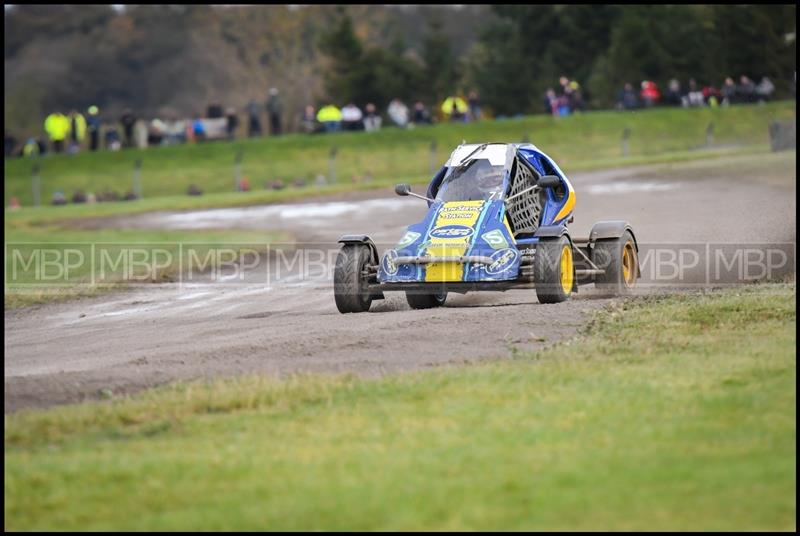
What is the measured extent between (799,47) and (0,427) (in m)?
54.7

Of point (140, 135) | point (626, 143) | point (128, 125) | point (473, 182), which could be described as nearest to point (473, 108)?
point (626, 143)

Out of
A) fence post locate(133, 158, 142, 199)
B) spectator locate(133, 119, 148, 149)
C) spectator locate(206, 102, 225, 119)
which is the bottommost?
fence post locate(133, 158, 142, 199)

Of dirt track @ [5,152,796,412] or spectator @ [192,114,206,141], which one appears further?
spectator @ [192,114,206,141]

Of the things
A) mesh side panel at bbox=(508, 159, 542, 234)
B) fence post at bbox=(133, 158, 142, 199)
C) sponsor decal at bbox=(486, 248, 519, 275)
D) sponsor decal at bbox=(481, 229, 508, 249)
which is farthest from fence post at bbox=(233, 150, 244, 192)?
sponsor decal at bbox=(486, 248, 519, 275)

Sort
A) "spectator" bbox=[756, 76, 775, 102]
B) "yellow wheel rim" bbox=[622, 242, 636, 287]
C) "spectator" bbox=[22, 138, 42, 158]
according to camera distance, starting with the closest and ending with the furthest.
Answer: "yellow wheel rim" bbox=[622, 242, 636, 287]
"spectator" bbox=[22, 138, 42, 158]
"spectator" bbox=[756, 76, 775, 102]

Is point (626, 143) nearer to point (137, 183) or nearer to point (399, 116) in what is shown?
point (399, 116)

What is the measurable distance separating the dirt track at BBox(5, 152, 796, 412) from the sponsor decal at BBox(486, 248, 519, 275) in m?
0.43

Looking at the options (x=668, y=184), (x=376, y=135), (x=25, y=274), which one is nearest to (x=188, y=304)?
(x=25, y=274)

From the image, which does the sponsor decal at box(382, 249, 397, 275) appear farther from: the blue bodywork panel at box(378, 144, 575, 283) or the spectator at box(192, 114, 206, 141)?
the spectator at box(192, 114, 206, 141)

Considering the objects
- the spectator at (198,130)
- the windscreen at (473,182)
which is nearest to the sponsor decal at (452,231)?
the windscreen at (473,182)

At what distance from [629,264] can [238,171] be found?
31857 millimetres

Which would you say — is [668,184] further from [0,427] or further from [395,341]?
[0,427]

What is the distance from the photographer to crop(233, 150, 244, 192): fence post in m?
46.6

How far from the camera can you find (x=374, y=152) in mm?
51719
